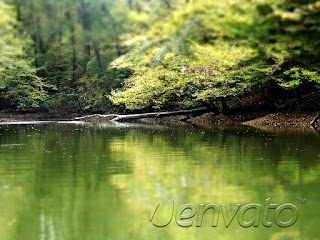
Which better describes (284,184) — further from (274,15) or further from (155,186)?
(274,15)

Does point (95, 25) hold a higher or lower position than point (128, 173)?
higher

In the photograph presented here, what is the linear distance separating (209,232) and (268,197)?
161cm

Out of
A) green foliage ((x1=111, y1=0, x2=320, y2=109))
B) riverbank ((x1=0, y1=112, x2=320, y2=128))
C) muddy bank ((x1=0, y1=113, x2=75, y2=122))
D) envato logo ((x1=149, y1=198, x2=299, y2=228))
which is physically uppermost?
green foliage ((x1=111, y1=0, x2=320, y2=109))

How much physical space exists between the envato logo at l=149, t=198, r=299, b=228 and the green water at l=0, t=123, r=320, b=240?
0.04m

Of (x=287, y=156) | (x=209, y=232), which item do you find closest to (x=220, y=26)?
(x=209, y=232)

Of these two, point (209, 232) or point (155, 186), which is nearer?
point (209, 232)

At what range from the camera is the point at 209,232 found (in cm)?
473

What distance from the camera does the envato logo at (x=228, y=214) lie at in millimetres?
5008

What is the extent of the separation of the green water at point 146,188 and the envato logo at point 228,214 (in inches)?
1.8

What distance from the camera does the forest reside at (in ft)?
15.6

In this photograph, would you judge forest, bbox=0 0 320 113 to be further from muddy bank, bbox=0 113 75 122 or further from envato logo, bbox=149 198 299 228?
envato logo, bbox=149 198 299 228

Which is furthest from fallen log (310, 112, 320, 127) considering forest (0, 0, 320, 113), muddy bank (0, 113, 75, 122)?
muddy bank (0, 113, 75, 122)

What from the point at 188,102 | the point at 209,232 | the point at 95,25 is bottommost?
the point at 209,232

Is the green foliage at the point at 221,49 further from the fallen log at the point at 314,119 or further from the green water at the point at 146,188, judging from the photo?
the green water at the point at 146,188
